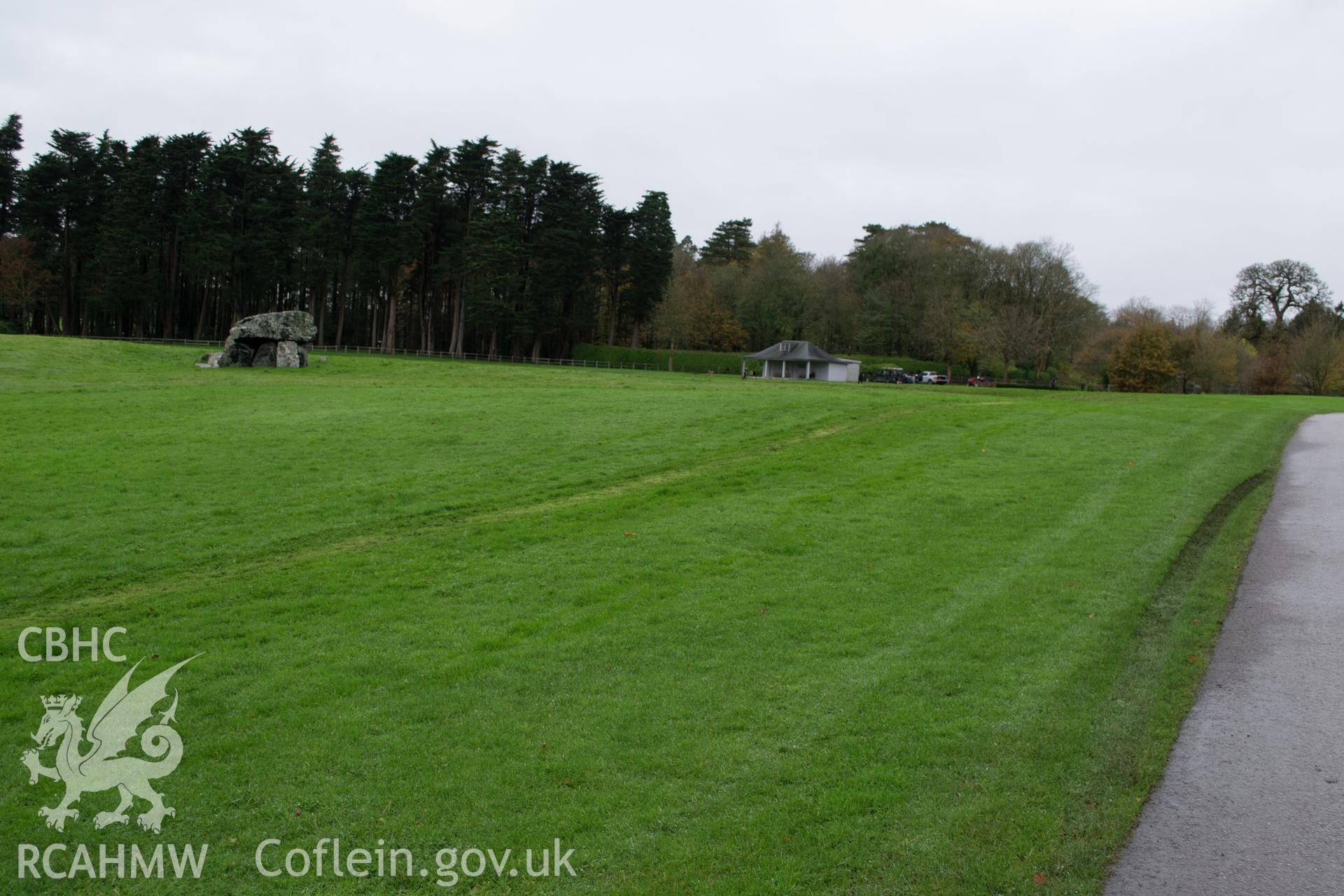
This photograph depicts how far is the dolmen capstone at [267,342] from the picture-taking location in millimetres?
39281

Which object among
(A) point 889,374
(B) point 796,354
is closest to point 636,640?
(B) point 796,354

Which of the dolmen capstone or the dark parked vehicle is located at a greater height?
the dark parked vehicle

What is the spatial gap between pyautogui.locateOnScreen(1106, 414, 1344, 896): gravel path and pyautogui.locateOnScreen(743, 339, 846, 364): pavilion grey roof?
201 feet

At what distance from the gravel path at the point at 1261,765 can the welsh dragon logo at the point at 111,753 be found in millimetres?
6363

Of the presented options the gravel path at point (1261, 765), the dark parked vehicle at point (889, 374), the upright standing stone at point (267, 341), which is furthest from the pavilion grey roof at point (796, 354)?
the gravel path at point (1261, 765)

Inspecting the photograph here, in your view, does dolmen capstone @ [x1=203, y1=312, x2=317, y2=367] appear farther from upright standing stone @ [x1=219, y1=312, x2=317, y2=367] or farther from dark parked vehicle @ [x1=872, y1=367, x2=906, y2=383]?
dark parked vehicle @ [x1=872, y1=367, x2=906, y2=383]

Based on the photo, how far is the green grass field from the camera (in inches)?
209

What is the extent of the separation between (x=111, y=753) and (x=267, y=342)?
3827 centimetres

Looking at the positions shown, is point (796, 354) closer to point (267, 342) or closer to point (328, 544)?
point (267, 342)

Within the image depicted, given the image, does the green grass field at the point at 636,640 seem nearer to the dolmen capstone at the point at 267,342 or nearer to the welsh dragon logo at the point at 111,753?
the welsh dragon logo at the point at 111,753

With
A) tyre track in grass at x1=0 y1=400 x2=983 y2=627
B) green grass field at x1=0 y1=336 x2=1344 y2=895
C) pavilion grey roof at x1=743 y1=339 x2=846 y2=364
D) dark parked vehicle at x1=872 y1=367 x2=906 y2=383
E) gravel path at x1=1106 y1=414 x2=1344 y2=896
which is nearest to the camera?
gravel path at x1=1106 y1=414 x2=1344 y2=896

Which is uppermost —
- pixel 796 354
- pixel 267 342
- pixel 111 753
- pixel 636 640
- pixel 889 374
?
pixel 796 354

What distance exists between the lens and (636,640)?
8344 mm

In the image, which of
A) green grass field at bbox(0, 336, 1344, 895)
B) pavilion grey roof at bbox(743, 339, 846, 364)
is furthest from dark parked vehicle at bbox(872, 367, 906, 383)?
green grass field at bbox(0, 336, 1344, 895)
